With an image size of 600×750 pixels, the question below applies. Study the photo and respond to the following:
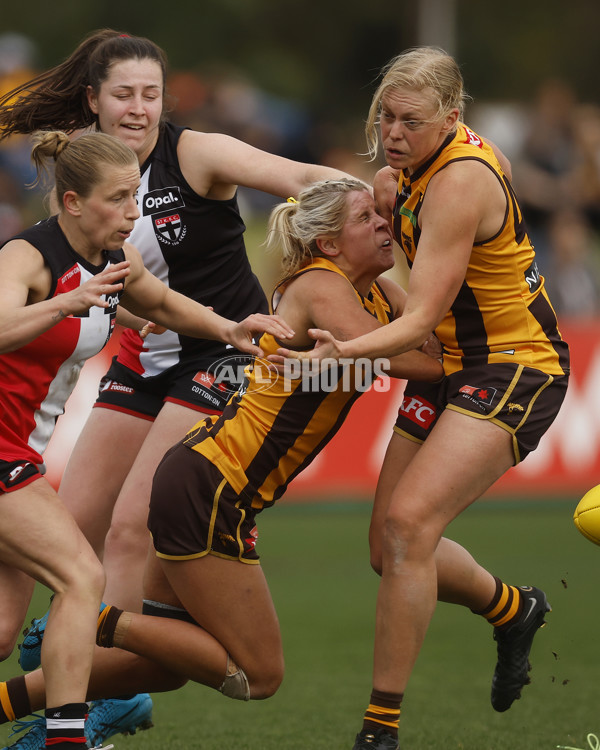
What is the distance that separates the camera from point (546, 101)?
14.7 metres

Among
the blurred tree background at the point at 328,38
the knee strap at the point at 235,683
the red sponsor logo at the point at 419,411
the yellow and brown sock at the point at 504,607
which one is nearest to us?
the knee strap at the point at 235,683

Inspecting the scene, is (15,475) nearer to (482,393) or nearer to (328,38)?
(482,393)

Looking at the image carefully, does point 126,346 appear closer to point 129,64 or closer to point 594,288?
point 129,64

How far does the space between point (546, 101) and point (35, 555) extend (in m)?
11.7

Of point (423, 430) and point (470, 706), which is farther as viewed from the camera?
point (470, 706)

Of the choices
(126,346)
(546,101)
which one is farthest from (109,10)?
(126,346)

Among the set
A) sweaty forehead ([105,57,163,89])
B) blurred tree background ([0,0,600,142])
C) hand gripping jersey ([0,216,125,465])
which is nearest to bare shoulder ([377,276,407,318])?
hand gripping jersey ([0,216,125,465])

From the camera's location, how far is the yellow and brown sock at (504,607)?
5223 millimetres

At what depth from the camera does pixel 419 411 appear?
4.99 m

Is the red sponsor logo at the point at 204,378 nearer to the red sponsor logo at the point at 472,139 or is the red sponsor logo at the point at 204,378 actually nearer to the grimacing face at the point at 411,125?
the grimacing face at the point at 411,125

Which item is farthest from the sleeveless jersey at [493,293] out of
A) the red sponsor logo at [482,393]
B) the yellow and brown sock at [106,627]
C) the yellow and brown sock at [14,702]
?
the yellow and brown sock at [14,702]

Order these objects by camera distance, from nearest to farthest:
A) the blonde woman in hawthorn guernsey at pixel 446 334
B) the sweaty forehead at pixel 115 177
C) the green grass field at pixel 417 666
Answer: the sweaty forehead at pixel 115 177, the blonde woman in hawthorn guernsey at pixel 446 334, the green grass field at pixel 417 666

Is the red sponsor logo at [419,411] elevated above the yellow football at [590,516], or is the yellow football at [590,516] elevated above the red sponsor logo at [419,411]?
the red sponsor logo at [419,411]

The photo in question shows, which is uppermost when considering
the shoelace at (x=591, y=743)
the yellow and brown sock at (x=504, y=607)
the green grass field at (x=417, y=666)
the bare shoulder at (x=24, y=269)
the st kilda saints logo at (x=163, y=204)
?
the st kilda saints logo at (x=163, y=204)
